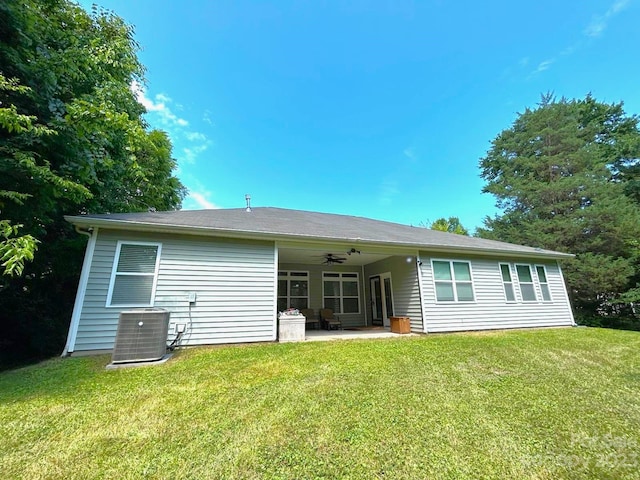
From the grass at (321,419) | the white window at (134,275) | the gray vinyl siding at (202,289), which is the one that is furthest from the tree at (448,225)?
the white window at (134,275)

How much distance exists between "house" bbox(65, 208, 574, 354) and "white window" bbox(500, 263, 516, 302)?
3cm

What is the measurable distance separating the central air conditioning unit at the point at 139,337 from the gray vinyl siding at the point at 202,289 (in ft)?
3.51

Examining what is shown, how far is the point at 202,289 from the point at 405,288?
6237 millimetres

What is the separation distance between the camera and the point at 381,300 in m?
10.6

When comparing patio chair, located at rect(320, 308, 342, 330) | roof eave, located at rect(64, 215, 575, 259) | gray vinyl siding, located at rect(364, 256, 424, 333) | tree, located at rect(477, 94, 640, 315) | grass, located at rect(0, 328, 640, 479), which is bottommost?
grass, located at rect(0, 328, 640, 479)

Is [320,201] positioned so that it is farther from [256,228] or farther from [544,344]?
[544,344]

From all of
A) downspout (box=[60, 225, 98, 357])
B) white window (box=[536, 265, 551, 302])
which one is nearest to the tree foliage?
downspout (box=[60, 225, 98, 357])

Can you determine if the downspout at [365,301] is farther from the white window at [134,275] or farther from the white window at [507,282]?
the white window at [134,275]

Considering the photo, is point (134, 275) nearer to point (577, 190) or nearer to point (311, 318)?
point (311, 318)

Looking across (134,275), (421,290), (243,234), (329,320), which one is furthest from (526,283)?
(134,275)

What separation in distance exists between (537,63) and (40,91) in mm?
15298

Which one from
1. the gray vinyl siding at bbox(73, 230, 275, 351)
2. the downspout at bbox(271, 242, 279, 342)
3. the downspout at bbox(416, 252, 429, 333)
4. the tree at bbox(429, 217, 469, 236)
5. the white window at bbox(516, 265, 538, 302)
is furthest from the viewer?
the tree at bbox(429, 217, 469, 236)

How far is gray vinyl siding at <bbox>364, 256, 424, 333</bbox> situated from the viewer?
8305 millimetres

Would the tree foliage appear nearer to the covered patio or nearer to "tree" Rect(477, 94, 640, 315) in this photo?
the covered patio
